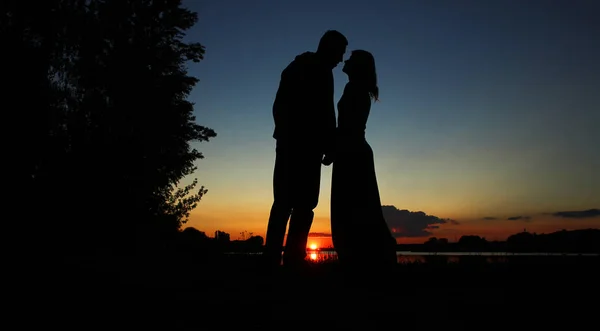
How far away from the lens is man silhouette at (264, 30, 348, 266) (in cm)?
651

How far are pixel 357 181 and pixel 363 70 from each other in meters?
1.73

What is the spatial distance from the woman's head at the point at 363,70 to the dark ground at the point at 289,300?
2.92 metres

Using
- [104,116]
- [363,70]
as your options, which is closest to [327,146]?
[363,70]

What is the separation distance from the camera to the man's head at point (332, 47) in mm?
6477

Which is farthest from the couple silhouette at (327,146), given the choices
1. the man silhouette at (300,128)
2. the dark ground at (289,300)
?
the dark ground at (289,300)

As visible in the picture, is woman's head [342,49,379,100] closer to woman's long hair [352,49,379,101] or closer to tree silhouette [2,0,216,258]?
woman's long hair [352,49,379,101]

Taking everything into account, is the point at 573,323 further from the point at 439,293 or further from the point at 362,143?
the point at 362,143

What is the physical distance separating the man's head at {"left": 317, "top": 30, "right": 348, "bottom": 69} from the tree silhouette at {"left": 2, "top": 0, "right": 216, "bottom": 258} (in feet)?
32.6

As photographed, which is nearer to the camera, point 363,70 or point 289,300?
point 289,300

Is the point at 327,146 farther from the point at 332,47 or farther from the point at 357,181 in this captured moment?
the point at 332,47

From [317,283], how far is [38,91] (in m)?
14.7

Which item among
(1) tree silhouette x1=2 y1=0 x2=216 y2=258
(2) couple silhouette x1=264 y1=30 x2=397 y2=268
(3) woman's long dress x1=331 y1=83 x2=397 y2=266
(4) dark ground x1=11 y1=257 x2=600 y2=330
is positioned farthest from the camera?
(1) tree silhouette x1=2 y1=0 x2=216 y2=258

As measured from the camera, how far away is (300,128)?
6535 mm

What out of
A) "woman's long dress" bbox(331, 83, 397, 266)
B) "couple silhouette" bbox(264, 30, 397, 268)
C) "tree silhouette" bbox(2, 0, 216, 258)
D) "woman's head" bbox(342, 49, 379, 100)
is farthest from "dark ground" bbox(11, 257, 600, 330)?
"tree silhouette" bbox(2, 0, 216, 258)
